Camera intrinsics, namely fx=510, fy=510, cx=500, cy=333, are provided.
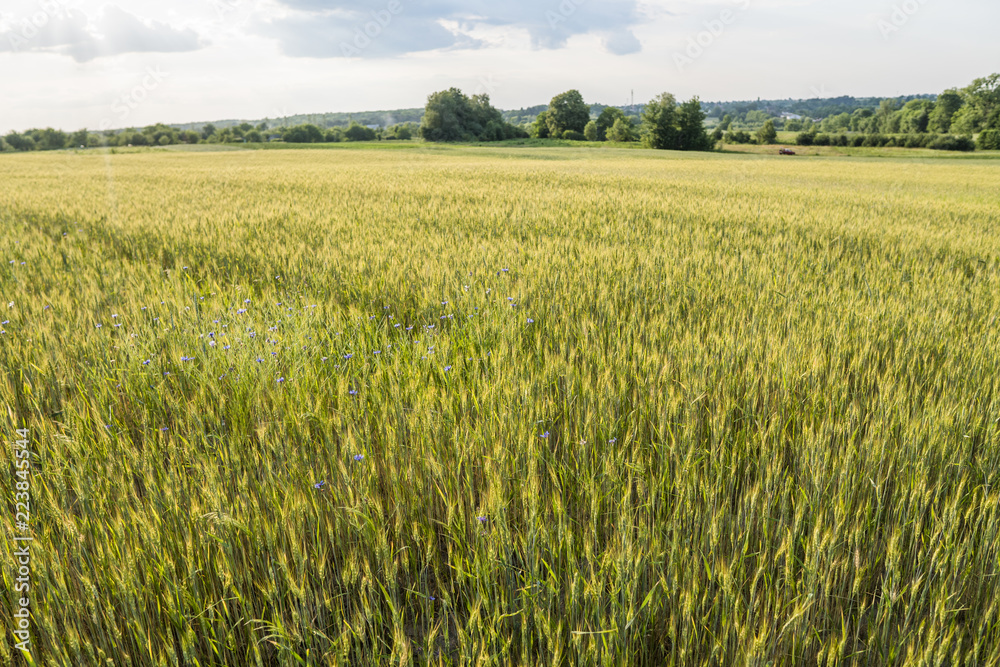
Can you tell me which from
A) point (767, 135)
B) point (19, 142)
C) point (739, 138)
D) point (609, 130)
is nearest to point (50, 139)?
point (19, 142)

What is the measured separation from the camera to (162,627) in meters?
1.19

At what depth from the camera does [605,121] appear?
106 metres

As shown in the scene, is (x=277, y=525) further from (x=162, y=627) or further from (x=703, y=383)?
(x=703, y=383)

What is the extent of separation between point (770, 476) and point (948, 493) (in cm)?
66

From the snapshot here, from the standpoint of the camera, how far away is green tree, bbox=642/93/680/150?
216 ft

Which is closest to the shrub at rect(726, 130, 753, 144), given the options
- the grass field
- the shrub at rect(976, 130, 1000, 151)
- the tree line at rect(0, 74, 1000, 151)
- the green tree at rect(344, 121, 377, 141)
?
the tree line at rect(0, 74, 1000, 151)

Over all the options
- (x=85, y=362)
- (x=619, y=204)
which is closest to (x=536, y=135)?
(x=619, y=204)

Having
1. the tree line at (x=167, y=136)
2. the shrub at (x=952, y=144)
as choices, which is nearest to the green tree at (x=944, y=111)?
the shrub at (x=952, y=144)

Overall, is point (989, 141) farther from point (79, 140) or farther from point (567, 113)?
point (79, 140)

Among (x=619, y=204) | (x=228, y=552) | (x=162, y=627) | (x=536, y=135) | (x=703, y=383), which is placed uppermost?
(x=536, y=135)

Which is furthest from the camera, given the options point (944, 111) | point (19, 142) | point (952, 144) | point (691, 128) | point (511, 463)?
point (944, 111)

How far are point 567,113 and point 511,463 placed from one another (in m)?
105

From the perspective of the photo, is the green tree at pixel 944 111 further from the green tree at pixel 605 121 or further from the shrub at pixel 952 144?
the green tree at pixel 605 121

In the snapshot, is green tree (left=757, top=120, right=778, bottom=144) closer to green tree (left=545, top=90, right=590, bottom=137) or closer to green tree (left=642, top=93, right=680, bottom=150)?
green tree (left=642, top=93, right=680, bottom=150)
